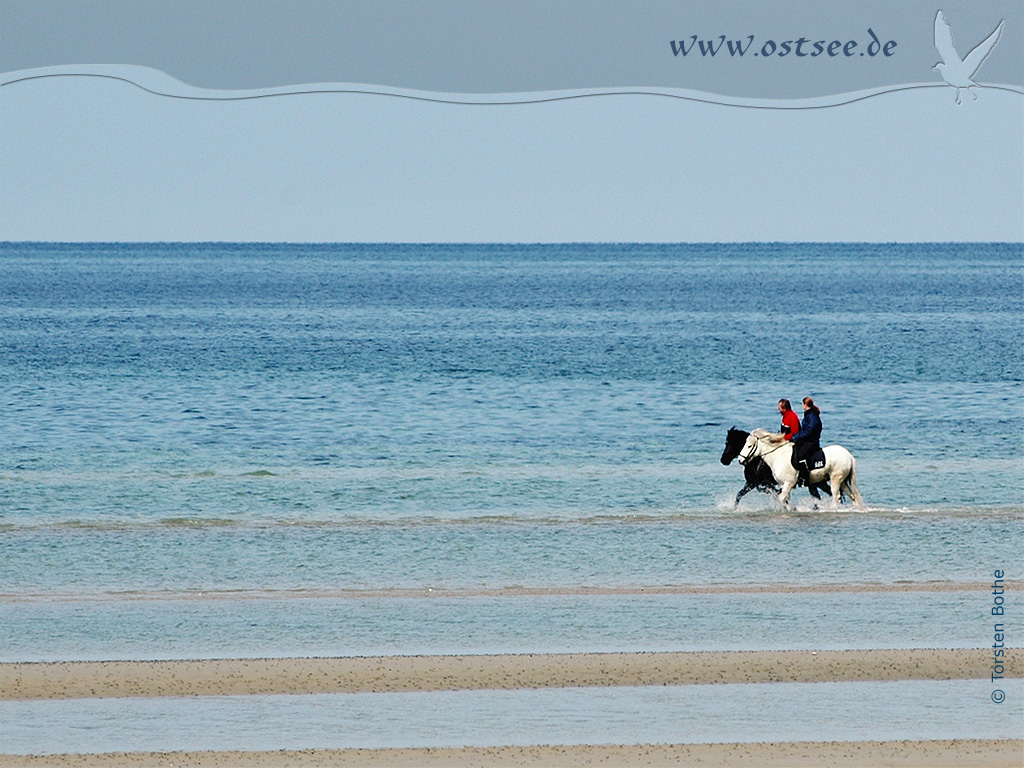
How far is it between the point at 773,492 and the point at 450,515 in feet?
17.2

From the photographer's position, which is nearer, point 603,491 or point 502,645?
point 502,645

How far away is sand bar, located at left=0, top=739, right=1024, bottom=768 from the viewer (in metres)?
9.09

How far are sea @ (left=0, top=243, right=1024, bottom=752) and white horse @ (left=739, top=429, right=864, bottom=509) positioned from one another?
0.51m

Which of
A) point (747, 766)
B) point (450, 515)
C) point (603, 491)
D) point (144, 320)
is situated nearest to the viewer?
point (747, 766)

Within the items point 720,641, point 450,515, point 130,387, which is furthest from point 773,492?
point 130,387

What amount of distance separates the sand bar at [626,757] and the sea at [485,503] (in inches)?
14.9

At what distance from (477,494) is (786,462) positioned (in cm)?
545

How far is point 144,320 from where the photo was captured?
80.9 m

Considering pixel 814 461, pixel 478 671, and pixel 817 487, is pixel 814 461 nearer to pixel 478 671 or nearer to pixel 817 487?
pixel 817 487

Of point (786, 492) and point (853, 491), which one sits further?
point (853, 491)

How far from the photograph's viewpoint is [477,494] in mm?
22375

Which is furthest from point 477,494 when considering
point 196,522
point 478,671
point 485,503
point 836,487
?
point 478,671

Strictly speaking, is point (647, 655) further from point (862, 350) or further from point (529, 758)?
point (862, 350)

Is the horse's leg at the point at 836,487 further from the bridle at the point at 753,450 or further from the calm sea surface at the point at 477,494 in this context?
the bridle at the point at 753,450
